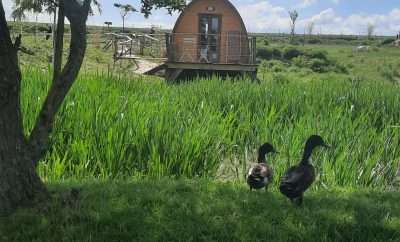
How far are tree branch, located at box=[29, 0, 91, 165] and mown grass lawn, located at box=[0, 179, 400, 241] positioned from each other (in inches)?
20.2

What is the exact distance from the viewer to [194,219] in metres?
3.79

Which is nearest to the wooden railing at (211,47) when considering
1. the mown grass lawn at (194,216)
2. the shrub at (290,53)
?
the mown grass lawn at (194,216)

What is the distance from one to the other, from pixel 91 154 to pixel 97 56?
18017 millimetres

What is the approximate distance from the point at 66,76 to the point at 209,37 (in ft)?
49.4

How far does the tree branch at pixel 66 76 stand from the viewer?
3.69 metres

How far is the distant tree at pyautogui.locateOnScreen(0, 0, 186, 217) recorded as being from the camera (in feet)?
11.8

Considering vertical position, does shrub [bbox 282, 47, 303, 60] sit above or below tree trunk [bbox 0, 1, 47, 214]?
above

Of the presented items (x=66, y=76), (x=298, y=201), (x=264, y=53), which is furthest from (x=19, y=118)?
(x=264, y=53)

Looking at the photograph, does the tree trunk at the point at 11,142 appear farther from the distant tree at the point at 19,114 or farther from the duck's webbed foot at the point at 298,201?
the duck's webbed foot at the point at 298,201

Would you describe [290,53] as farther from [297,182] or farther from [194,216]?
[194,216]

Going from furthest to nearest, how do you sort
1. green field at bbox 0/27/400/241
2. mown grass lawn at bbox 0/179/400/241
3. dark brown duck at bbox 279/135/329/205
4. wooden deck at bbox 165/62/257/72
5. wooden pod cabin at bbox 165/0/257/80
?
wooden pod cabin at bbox 165/0/257/80 < wooden deck at bbox 165/62/257/72 < dark brown duck at bbox 279/135/329/205 < green field at bbox 0/27/400/241 < mown grass lawn at bbox 0/179/400/241

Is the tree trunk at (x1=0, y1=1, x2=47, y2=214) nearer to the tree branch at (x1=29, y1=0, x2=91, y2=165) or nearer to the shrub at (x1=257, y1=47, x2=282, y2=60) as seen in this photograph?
the tree branch at (x1=29, y1=0, x2=91, y2=165)

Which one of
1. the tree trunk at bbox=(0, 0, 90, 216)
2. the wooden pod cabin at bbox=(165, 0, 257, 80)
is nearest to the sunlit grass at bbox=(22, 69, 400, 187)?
the tree trunk at bbox=(0, 0, 90, 216)

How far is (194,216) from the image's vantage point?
3834 mm
